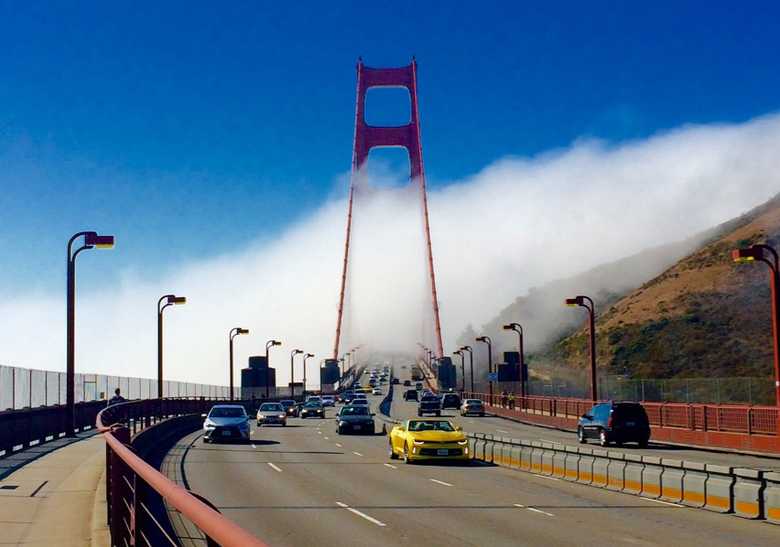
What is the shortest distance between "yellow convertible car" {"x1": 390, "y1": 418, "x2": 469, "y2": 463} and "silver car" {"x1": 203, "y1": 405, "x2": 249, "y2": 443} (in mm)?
9522

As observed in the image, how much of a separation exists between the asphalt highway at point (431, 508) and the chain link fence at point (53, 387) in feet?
19.3

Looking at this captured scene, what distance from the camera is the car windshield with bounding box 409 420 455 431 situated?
97.2 ft

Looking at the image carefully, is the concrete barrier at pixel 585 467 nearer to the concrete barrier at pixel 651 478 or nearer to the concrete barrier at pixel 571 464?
the concrete barrier at pixel 571 464

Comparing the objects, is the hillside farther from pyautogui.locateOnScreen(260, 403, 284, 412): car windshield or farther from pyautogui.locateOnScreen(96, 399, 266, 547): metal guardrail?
pyautogui.locateOnScreen(96, 399, 266, 547): metal guardrail

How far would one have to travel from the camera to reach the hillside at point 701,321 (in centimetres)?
9106

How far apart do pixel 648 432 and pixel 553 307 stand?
137166 mm

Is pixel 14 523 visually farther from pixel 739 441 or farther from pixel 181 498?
pixel 739 441

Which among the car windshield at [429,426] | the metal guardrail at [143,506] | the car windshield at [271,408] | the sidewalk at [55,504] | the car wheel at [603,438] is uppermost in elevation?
the metal guardrail at [143,506]

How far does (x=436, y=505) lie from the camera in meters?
18.4

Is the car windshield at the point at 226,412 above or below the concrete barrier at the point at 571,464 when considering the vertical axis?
above

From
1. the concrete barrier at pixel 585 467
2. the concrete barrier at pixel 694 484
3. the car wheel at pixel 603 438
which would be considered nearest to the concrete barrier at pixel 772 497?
the concrete barrier at pixel 694 484

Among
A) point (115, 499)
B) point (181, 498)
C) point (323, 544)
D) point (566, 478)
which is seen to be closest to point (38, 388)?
point (566, 478)

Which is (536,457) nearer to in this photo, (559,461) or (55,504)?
(559,461)

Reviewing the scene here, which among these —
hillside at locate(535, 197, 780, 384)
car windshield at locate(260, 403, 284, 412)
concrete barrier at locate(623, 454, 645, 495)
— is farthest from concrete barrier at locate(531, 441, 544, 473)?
hillside at locate(535, 197, 780, 384)
